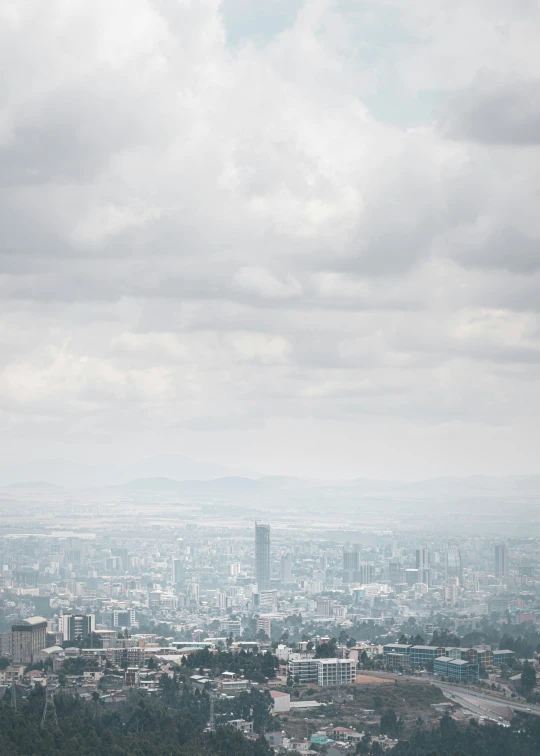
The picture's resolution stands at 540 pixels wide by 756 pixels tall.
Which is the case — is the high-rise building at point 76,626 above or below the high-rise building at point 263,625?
above

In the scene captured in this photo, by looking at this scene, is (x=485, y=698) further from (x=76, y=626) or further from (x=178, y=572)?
(x=178, y=572)

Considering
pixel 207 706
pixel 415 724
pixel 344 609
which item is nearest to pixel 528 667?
pixel 415 724

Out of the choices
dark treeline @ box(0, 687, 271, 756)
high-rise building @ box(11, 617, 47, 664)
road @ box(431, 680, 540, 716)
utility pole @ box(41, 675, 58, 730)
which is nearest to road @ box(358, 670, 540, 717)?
road @ box(431, 680, 540, 716)

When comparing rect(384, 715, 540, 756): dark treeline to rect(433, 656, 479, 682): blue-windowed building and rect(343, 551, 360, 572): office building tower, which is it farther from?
rect(343, 551, 360, 572): office building tower

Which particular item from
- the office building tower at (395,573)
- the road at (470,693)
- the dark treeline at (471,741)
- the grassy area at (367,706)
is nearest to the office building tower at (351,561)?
the office building tower at (395,573)

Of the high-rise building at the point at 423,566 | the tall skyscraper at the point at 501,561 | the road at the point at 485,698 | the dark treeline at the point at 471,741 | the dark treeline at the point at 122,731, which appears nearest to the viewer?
the dark treeline at the point at 122,731

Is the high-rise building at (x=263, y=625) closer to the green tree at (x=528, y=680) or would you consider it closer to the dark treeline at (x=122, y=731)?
the green tree at (x=528, y=680)
